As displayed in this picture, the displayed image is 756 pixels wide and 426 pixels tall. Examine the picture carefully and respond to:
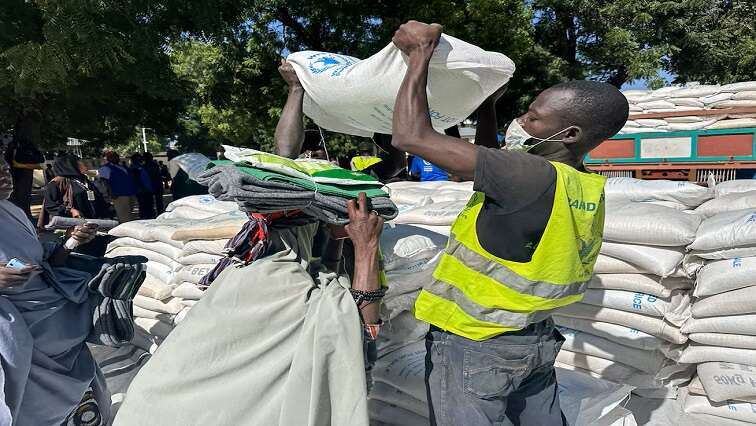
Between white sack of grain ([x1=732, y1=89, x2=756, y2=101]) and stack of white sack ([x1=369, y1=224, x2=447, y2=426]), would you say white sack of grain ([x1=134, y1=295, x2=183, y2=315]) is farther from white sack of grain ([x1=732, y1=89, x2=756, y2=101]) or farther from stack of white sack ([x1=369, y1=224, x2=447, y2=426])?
white sack of grain ([x1=732, y1=89, x2=756, y2=101])

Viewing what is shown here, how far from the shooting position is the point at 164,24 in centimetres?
788

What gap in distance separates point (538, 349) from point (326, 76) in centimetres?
121

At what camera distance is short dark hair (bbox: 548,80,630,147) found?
1.62 meters

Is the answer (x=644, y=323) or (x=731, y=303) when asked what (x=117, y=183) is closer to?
(x=644, y=323)

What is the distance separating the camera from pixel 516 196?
1.45 meters

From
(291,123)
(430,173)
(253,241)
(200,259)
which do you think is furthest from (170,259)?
(430,173)

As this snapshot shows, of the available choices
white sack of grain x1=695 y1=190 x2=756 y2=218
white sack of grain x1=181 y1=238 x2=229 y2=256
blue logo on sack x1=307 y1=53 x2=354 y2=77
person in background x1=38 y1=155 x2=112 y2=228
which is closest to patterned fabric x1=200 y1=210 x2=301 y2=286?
blue logo on sack x1=307 y1=53 x2=354 y2=77

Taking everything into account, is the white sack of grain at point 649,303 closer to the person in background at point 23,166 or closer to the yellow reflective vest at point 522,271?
the yellow reflective vest at point 522,271

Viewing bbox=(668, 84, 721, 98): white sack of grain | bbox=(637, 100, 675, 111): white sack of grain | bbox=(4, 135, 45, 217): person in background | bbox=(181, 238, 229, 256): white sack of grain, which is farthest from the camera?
bbox=(637, 100, 675, 111): white sack of grain

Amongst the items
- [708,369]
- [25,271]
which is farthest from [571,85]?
[25,271]

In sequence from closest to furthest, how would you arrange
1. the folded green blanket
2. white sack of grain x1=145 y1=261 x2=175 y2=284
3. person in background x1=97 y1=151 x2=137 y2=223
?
the folded green blanket < white sack of grain x1=145 y1=261 x2=175 y2=284 < person in background x1=97 y1=151 x2=137 y2=223

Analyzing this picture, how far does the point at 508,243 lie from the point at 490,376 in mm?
422

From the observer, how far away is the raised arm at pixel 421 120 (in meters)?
1.48

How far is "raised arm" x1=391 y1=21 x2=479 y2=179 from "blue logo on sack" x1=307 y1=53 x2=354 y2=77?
0.42 metres
